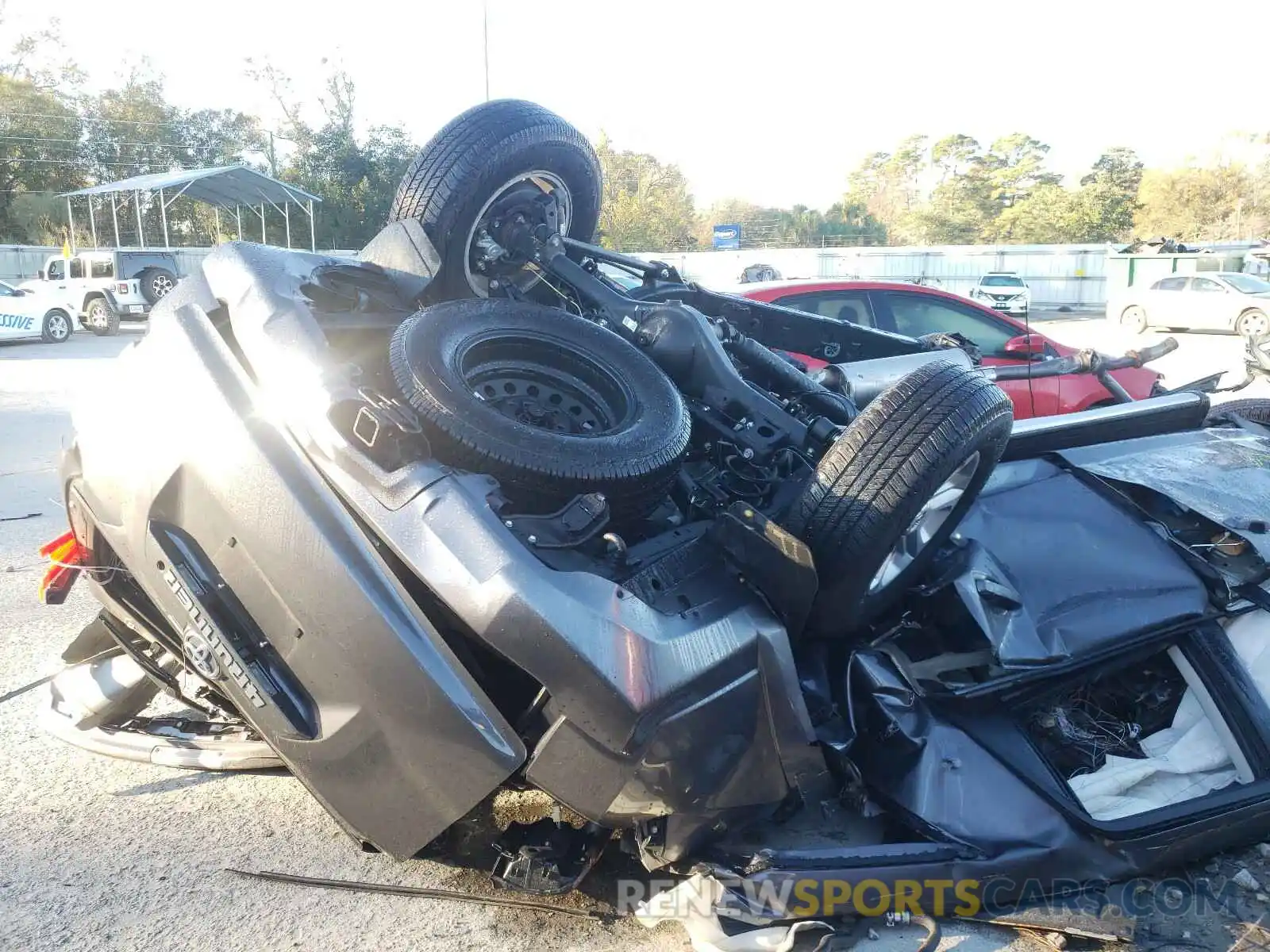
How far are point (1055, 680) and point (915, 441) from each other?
84cm

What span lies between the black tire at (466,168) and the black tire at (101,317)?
2054 centimetres

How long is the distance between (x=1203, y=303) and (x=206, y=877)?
24205 mm

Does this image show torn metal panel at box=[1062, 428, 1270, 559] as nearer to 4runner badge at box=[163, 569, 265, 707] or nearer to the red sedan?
the red sedan

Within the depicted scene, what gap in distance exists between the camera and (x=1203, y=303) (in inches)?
854

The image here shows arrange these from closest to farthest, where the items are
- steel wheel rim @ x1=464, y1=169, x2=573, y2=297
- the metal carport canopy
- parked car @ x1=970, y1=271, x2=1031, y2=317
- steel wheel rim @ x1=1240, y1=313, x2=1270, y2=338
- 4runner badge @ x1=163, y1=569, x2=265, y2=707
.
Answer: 4runner badge @ x1=163, y1=569, x2=265, y2=707 < steel wheel rim @ x1=464, y1=169, x2=573, y2=297 < steel wheel rim @ x1=1240, y1=313, x2=1270, y2=338 < parked car @ x1=970, y1=271, x2=1031, y2=317 < the metal carport canopy

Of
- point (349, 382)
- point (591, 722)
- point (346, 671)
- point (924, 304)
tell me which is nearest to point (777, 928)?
point (591, 722)

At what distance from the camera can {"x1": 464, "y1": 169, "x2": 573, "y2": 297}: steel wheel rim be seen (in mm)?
3547

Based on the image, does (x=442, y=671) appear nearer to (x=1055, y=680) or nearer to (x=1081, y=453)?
(x=1055, y=680)

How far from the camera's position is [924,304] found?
651cm

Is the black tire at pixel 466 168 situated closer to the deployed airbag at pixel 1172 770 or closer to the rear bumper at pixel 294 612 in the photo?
the rear bumper at pixel 294 612

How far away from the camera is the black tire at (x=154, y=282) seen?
2184 centimetres

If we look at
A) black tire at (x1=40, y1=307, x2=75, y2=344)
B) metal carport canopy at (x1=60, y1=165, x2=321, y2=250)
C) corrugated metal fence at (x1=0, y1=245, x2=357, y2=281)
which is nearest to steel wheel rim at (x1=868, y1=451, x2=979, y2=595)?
black tire at (x1=40, y1=307, x2=75, y2=344)

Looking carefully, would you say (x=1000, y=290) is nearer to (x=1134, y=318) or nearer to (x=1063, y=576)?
(x=1134, y=318)

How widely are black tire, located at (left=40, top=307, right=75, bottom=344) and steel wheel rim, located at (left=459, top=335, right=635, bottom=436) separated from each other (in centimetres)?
1933
